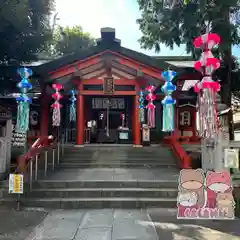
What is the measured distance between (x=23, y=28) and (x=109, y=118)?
9.62 m

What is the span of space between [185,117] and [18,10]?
42.5ft

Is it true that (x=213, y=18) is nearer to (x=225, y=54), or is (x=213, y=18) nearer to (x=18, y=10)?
(x=225, y=54)

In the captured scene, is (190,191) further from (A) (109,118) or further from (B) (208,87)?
(A) (109,118)

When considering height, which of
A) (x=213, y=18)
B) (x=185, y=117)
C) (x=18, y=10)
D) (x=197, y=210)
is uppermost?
(x=213, y=18)

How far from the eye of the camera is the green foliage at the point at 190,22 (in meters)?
11.8

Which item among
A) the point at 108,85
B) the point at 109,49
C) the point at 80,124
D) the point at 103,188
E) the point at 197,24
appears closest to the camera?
the point at 103,188

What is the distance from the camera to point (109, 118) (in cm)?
1823

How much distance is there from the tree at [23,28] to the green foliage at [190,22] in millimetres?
5265

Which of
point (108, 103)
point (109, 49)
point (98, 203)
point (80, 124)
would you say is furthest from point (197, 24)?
point (98, 203)

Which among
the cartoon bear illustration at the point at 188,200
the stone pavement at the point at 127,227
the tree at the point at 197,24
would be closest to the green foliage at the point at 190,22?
the tree at the point at 197,24

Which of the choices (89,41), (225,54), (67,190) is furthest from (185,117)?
(89,41)

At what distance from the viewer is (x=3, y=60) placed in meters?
10.4

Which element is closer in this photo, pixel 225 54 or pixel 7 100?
pixel 225 54

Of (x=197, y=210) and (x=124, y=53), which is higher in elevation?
(x=124, y=53)
